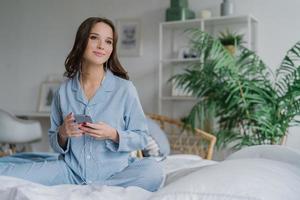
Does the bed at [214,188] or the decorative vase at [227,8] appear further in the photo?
the decorative vase at [227,8]

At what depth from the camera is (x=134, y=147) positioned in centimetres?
145

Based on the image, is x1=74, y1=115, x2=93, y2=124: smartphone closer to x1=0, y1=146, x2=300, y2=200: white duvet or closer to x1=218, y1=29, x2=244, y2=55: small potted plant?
x1=0, y1=146, x2=300, y2=200: white duvet

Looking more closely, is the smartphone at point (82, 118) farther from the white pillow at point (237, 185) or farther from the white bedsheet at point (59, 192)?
the white pillow at point (237, 185)

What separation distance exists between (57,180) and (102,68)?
1.45 feet

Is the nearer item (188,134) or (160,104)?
(188,134)

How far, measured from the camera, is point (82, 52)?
59.6 inches

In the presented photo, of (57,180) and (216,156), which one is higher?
(57,180)

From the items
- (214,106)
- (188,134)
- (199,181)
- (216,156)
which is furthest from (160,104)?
(199,181)

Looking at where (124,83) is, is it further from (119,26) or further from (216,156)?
(119,26)

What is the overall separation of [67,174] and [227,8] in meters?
2.15

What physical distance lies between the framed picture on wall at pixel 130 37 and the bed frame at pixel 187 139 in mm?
769

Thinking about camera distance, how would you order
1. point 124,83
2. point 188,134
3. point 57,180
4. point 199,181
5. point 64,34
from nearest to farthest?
point 199,181 → point 57,180 → point 124,83 → point 188,134 → point 64,34

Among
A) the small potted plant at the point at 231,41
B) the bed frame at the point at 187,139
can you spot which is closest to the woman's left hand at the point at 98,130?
the bed frame at the point at 187,139

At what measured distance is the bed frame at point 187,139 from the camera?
2.85 metres
